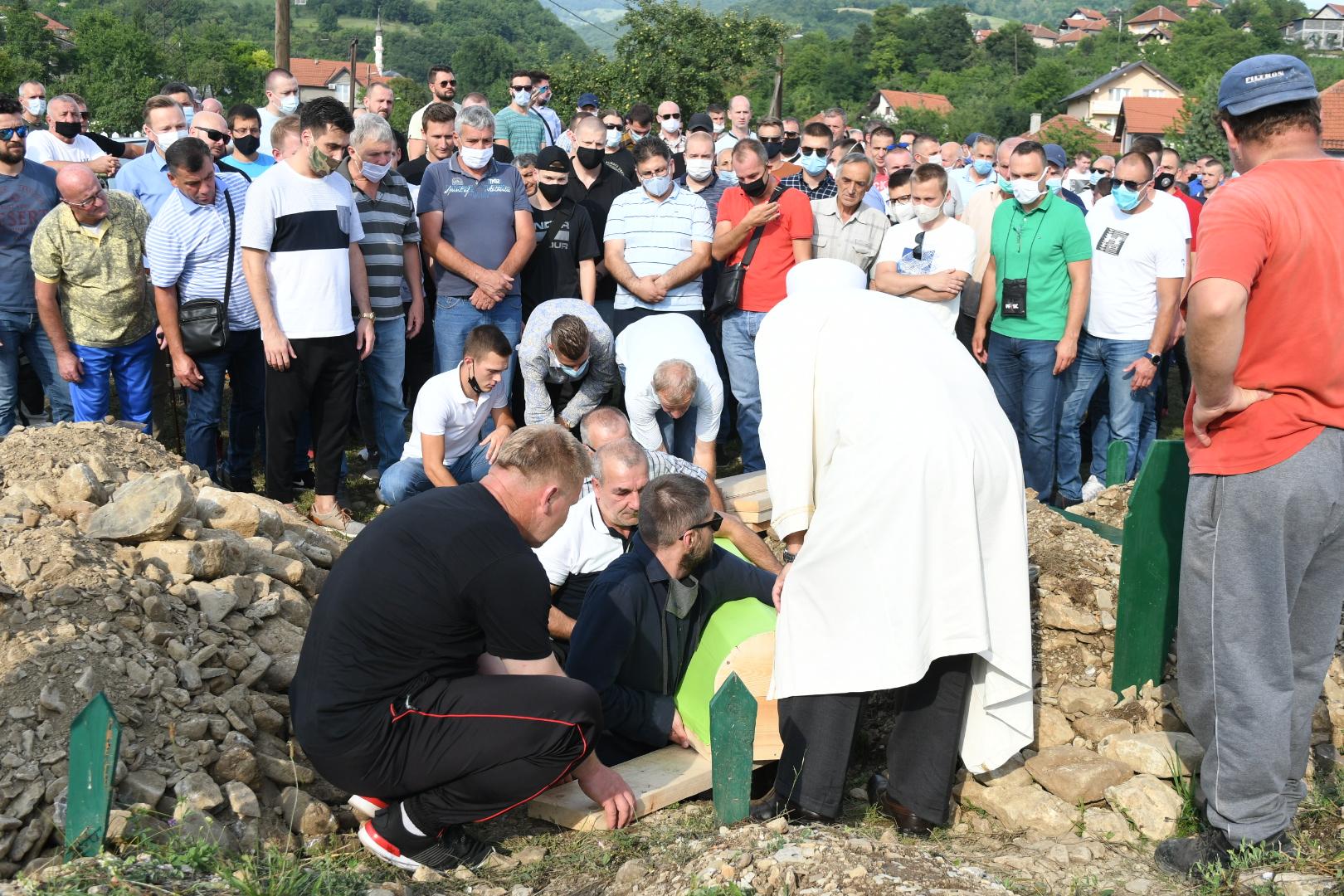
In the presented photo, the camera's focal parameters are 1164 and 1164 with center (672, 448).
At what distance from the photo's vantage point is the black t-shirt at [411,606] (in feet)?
11.3

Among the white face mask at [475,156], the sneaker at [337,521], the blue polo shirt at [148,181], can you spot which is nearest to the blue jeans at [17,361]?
the blue polo shirt at [148,181]

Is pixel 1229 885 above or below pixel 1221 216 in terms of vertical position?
below

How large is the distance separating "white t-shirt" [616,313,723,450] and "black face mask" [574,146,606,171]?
1.86 meters

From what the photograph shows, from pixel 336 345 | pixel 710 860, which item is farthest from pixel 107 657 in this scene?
pixel 336 345

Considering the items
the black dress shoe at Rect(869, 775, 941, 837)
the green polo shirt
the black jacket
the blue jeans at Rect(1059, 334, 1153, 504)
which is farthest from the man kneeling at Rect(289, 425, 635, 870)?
the blue jeans at Rect(1059, 334, 1153, 504)

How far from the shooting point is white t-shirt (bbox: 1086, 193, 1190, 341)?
24.0 feet

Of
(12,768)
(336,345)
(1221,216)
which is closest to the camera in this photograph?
(1221,216)

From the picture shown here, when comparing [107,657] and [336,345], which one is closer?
[107,657]

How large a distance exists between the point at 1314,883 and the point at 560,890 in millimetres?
2118

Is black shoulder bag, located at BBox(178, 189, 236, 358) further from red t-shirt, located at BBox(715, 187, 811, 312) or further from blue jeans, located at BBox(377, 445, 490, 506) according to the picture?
red t-shirt, located at BBox(715, 187, 811, 312)

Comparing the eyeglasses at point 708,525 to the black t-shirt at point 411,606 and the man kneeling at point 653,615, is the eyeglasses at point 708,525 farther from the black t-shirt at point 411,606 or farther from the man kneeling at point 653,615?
the black t-shirt at point 411,606

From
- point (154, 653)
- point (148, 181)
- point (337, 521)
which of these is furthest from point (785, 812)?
point (148, 181)

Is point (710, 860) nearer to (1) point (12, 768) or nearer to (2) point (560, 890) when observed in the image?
(2) point (560, 890)

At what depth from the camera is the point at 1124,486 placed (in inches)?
261
